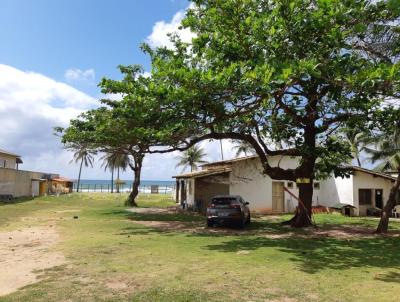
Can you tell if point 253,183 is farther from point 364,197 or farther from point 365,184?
point 364,197

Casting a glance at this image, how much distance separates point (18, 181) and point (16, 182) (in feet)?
3.04

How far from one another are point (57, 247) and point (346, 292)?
9050mm

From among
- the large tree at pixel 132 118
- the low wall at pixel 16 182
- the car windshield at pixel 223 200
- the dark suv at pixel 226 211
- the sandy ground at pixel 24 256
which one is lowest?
the sandy ground at pixel 24 256

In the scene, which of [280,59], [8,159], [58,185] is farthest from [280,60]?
[58,185]

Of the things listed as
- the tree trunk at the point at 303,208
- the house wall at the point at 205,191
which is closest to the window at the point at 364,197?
the house wall at the point at 205,191

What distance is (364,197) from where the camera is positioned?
32344 millimetres

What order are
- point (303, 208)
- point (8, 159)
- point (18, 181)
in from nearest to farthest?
point (303, 208) < point (18, 181) < point (8, 159)

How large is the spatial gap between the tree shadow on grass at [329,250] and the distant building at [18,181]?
3140cm

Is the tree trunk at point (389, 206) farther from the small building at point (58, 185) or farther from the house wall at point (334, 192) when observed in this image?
the small building at point (58, 185)

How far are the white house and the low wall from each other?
19258mm

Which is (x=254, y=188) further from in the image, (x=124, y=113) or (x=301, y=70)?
(x=301, y=70)

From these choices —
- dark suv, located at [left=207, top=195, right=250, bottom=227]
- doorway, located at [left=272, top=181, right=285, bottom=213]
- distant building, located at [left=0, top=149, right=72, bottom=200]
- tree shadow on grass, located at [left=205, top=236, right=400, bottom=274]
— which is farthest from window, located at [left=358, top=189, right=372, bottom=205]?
distant building, located at [left=0, top=149, right=72, bottom=200]

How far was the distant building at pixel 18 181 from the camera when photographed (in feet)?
131

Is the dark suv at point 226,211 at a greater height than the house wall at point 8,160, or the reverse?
the house wall at point 8,160
